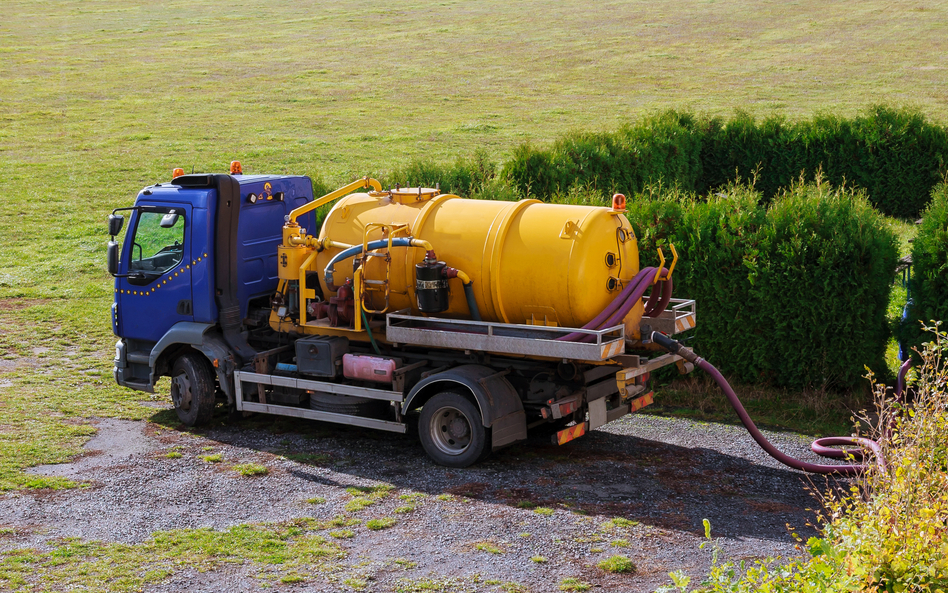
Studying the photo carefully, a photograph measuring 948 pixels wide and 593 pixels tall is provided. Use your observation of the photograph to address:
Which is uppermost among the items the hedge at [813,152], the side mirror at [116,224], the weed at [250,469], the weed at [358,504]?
the hedge at [813,152]

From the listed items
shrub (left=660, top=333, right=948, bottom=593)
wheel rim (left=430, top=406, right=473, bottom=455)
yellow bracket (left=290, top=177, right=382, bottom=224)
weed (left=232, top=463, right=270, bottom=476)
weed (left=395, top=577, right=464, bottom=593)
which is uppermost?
yellow bracket (left=290, top=177, right=382, bottom=224)

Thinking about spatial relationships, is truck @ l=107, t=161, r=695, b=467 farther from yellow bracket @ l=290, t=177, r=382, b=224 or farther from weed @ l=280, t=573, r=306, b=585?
weed @ l=280, t=573, r=306, b=585

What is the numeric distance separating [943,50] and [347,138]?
26.8m

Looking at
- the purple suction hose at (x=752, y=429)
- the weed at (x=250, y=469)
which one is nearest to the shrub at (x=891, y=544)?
the purple suction hose at (x=752, y=429)

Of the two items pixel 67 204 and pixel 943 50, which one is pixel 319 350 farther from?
pixel 943 50

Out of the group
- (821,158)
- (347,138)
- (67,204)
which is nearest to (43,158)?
(67,204)

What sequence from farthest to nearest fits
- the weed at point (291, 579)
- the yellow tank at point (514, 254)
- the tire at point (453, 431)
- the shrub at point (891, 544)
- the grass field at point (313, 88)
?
the grass field at point (313, 88) < the tire at point (453, 431) < the yellow tank at point (514, 254) < the weed at point (291, 579) < the shrub at point (891, 544)

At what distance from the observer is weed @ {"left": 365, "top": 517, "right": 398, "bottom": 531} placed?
927cm

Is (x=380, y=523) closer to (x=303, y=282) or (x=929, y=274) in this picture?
(x=303, y=282)

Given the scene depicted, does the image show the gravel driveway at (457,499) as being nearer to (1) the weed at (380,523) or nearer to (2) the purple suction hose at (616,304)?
(1) the weed at (380,523)

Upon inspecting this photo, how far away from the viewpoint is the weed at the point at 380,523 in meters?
9.27

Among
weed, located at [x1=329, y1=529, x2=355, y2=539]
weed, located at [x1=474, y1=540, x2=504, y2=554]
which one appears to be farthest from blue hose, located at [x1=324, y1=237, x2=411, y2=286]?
weed, located at [x1=474, y1=540, x2=504, y2=554]

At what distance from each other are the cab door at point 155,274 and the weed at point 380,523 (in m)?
4.40

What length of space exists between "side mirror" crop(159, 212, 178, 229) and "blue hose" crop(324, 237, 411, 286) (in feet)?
7.13
